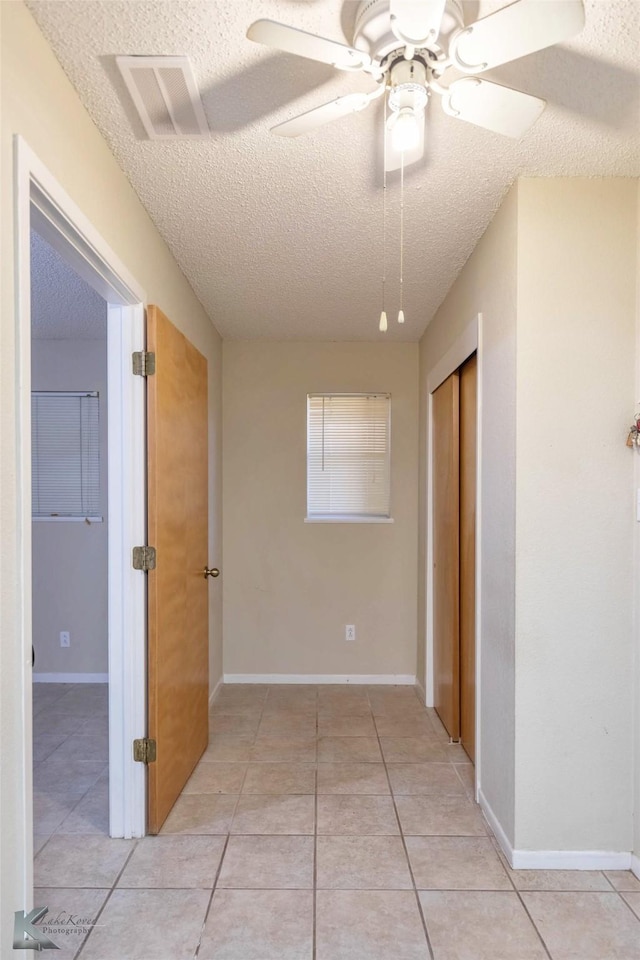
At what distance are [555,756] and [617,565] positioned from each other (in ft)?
2.29

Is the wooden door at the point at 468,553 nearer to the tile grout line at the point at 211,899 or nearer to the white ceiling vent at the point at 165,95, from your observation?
the tile grout line at the point at 211,899

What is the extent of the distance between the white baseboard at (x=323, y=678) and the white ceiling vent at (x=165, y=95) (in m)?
3.33

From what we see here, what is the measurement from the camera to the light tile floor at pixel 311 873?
166 centimetres

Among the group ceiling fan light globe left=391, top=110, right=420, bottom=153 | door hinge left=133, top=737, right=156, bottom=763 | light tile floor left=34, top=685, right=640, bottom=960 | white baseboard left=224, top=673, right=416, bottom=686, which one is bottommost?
white baseboard left=224, top=673, right=416, bottom=686

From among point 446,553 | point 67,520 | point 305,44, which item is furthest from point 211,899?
point 67,520

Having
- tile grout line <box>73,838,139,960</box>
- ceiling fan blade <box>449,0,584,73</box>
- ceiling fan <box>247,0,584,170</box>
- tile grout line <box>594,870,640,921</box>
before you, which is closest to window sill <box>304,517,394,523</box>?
tile grout line <box>73,838,139,960</box>

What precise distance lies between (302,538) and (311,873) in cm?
228

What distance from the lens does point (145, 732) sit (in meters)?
2.19

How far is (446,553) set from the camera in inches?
126

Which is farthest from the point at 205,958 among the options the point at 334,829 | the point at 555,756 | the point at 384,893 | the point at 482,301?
the point at 482,301

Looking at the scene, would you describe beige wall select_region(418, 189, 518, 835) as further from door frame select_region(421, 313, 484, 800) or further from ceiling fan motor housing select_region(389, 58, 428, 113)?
ceiling fan motor housing select_region(389, 58, 428, 113)

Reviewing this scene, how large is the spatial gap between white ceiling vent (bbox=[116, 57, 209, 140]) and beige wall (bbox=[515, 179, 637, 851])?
1151mm

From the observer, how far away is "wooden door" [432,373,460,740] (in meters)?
3.02

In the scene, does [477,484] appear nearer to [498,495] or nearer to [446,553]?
[498,495]
